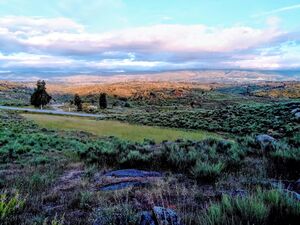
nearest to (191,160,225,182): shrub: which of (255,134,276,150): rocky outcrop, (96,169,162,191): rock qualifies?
(96,169,162,191): rock

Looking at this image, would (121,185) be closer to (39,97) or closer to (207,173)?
(207,173)

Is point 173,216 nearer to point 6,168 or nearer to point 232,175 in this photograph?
point 232,175

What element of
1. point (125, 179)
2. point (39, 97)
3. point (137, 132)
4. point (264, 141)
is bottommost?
point (137, 132)

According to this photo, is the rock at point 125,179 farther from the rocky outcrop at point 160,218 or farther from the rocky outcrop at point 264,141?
the rocky outcrop at point 264,141

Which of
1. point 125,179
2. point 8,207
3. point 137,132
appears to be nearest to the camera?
point 8,207

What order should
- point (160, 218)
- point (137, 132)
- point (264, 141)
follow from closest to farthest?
point (160, 218) < point (264, 141) < point (137, 132)

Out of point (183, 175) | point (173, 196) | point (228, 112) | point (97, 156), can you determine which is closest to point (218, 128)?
point (228, 112)

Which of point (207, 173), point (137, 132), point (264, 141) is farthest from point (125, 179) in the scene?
point (137, 132)

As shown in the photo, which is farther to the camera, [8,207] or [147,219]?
[8,207]

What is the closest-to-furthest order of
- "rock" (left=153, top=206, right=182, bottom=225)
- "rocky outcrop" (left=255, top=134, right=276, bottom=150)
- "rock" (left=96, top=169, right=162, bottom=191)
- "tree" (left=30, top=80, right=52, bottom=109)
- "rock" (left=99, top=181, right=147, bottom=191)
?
"rock" (left=153, top=206, right=182, bottom=225) < "rock" (left=99, top=181, right=147, bottom=191) < "rock" (left=96, top=169, right=162, bottom=191) < "rocky outcrop" (left=255, top=134, right=276, bottom=150) < "tree" (left=30, top=80, right=52, bottom=109)

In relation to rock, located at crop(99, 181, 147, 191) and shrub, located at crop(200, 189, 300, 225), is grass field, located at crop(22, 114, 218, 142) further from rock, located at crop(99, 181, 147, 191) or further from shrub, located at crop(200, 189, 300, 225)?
shrub, located at crop(200, 189, 300, 225)

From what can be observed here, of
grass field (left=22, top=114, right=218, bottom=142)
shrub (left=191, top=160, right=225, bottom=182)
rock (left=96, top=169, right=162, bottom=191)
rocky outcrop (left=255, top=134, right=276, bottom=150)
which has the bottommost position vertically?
grass field (left=22, top=114, right=218, bottom=142)

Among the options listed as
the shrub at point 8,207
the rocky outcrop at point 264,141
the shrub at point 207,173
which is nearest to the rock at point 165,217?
the shrub at point 8,207

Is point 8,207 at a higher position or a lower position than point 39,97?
higher
